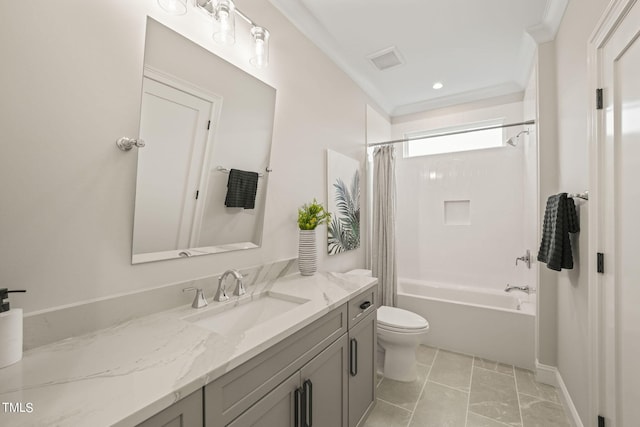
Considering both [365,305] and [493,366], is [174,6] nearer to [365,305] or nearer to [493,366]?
[365,305]

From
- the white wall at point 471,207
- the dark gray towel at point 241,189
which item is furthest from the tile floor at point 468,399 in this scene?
the dark gray towel at point 241,189

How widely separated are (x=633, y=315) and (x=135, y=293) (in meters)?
1.91

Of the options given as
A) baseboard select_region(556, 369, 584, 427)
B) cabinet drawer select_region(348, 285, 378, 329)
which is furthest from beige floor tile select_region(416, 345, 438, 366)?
cabinet drawer select_region(348, 285, 378, 329)

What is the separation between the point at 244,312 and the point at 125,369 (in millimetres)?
632

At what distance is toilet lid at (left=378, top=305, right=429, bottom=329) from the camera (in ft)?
6.83

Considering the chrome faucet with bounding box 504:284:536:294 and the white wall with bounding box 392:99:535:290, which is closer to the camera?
the chrome faucet with bounding box 504:284:536:294

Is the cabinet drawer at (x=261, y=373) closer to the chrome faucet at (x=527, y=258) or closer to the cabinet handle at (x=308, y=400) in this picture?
the cabinet handle at (x=308, y=400)

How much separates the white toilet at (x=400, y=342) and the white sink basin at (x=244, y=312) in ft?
3.45

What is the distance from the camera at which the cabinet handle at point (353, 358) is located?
1465 millimetres

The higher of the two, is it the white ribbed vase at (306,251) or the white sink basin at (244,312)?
the white ribbed vase at (306,251)

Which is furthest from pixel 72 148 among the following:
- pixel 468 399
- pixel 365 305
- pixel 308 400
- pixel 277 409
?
pixel 468 399

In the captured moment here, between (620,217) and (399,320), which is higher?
(620,217)

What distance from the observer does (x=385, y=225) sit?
2.86m

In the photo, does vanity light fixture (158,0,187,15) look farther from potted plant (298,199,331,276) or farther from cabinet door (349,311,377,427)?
cabinet door (349,311,377,427)
